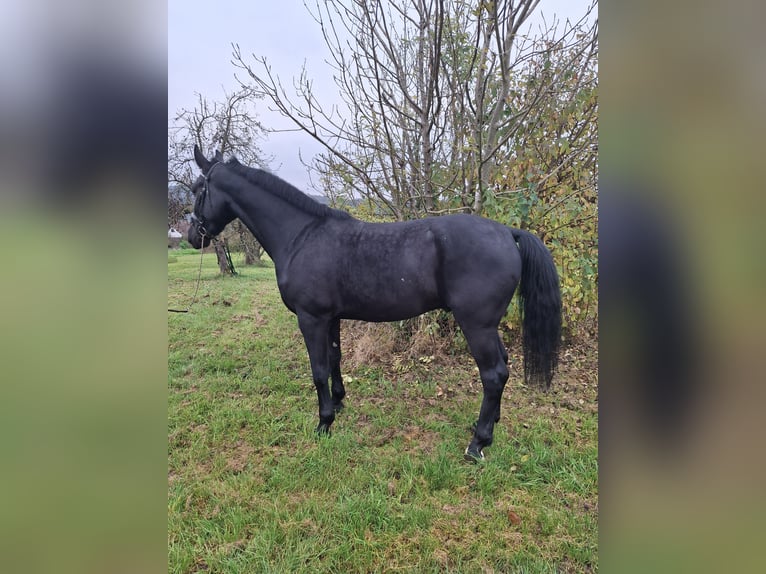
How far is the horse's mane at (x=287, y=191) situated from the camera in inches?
114

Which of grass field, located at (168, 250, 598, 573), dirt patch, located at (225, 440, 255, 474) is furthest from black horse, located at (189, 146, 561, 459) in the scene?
dirt patch, located at (225, 440, 255, 474)

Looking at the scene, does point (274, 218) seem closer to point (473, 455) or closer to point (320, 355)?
point (320, 355)

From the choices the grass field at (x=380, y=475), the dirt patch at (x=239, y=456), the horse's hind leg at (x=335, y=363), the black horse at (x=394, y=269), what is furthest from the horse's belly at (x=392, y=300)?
the dirt patch at (x=239, y=456)

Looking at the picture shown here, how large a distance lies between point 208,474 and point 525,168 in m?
4.38

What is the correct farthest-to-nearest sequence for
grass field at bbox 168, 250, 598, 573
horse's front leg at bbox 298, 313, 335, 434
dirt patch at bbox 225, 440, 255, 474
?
horse's front leg at bbox 298, 313, 335, 434, dirt patch at bbox 225, 440, 255, 474, grass field at bbox 168, 250, 598, 573

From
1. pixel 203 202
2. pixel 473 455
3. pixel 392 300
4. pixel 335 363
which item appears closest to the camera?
pixel 473 455

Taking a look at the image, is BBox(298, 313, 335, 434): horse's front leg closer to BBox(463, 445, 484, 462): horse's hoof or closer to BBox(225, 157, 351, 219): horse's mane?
BBox(225, 157, 351, 219): horse's mane

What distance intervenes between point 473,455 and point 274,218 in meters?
2.36

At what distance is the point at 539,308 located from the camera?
260cm

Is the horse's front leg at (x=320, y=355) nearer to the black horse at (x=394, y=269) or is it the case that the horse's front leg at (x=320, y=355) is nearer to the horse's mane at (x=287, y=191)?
the black horse at (x=394, y=269)

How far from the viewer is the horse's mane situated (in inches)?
114

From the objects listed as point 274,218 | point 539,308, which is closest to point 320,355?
point 274,218
